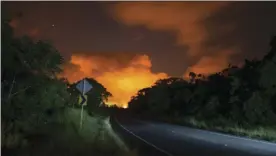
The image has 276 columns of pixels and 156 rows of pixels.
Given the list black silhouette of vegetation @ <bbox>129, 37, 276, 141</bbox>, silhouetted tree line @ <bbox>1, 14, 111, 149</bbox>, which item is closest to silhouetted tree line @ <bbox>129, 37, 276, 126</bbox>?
black silhouette of vegetation @ <bbox>129, 37, 276, 141</bbox>

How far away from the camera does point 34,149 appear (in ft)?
43.7

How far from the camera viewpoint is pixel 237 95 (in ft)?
161

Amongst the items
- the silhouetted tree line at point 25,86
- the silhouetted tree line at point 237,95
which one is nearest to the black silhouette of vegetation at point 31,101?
the silhouetted tree line at point 25,86

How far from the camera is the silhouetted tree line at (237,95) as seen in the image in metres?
42.8

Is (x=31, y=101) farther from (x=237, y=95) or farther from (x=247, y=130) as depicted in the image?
(x=237, y=95)

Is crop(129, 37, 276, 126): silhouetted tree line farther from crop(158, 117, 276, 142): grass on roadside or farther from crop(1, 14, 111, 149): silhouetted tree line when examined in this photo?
crop(1, 14, 111, 149): silhouetted tree line

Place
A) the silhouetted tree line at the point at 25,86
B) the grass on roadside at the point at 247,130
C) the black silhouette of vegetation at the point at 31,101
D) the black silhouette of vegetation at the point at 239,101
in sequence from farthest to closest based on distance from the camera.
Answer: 1. the black silhouette of vegetation at the point at 239,101
2. the grass on roadside at the point at 247,130
3. the silhouetted tree line at the point at 25,86
4. the black silhouette of vegetation at the point at 31,101

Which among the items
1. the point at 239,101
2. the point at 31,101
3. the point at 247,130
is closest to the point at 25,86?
the point at 31,101

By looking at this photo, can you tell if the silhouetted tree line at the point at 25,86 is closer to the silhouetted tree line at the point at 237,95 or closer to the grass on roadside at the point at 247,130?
the grass on roadside at the point at 247,130

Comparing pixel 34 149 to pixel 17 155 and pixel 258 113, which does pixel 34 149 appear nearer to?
pixel 17 155

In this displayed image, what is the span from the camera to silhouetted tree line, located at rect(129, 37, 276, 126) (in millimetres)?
42781

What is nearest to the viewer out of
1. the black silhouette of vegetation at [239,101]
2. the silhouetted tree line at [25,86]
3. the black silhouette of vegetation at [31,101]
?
the black silhouette of vegetation at [31,101]

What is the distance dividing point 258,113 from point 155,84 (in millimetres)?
76696

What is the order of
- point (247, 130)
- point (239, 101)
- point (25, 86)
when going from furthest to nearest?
point (239, 101) < point (247, 130) < point (25, 86)
